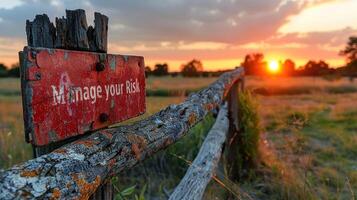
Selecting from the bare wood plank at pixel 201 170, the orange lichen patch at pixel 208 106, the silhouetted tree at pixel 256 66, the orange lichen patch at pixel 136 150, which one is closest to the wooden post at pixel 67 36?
the orange lichen patch at pixel 136 150

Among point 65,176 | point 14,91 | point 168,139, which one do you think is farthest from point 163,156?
point 14,91

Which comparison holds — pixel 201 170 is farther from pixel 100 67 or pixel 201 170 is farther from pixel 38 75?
pixel 38 75

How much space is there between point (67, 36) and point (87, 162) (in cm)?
58

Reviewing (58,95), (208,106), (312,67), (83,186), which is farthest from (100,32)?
(312,67)

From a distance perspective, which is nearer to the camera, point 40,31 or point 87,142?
point 87,142

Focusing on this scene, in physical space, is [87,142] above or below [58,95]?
below

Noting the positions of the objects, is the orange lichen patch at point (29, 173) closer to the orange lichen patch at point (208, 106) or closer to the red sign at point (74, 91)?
A: the red sign at point (74, 91)

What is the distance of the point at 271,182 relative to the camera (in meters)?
4.45

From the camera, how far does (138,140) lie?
150cm

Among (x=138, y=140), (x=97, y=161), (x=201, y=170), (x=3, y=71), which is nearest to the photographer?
(x=97, y=161)

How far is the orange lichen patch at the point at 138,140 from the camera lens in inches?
57.3

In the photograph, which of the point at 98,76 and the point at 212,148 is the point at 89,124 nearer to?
the point at 98,76

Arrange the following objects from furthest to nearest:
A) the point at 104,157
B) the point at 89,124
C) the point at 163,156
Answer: the point at 163,156 → the point at 89,124 → the point at 104,157

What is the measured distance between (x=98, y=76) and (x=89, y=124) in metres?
0.19
